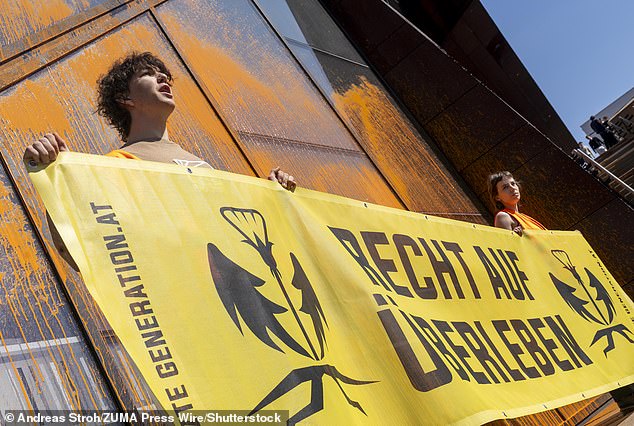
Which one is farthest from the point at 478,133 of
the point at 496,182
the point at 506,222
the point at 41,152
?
the point at 41,152

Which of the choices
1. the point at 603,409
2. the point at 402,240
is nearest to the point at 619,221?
the point at 603,409

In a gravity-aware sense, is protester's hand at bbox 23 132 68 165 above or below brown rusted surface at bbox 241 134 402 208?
below

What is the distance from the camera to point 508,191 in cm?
457

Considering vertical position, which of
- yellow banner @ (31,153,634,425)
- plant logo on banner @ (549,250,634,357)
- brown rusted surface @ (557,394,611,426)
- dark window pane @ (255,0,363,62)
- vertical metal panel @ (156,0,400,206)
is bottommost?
brown rusted surface @ (557,394,611,426)

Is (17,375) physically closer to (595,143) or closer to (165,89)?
(165,89)

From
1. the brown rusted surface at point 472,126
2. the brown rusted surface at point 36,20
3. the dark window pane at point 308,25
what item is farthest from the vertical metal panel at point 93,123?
the brown rusted surface at point 472,126

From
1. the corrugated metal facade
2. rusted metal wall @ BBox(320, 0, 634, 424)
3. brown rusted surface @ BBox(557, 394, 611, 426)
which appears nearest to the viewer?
the corrugated metal facade

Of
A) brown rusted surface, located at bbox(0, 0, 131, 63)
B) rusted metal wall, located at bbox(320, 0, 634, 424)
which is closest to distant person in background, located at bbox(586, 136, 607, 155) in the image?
→ rusted metal wall, located at bbox(320, 0, 634, 424)

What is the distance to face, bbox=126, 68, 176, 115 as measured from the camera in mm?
2729

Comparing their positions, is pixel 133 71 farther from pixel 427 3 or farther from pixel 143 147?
pixel 427 3

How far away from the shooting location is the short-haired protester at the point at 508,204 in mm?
4363

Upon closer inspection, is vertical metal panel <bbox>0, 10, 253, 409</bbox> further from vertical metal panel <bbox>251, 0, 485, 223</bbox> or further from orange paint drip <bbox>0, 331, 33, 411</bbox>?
vertical metal panel <bbox>251, 0, 485, 223</bbox>

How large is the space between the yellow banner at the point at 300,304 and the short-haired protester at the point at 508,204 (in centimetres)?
79

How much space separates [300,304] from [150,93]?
1136mm
